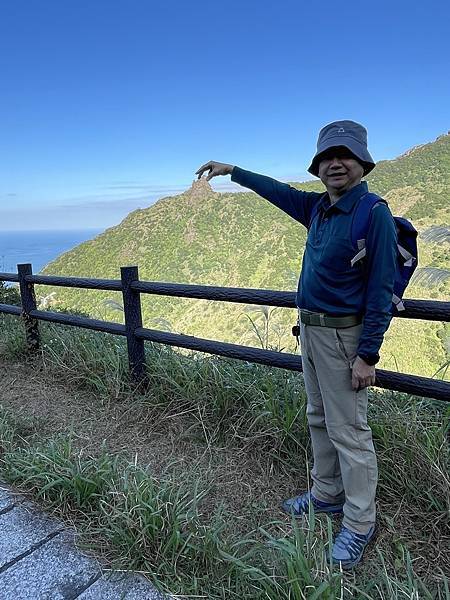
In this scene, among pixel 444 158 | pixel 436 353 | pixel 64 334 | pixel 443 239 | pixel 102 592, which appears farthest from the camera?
pixel 444 158

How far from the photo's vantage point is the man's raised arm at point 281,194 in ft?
6.99

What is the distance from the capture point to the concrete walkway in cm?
172

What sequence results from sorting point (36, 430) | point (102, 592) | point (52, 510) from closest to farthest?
point (102, 592), point (52, 510), point (36, 430)

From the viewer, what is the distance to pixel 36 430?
9.87ft

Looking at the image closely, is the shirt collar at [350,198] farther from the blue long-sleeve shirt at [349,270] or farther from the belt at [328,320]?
the belt at [328,320]

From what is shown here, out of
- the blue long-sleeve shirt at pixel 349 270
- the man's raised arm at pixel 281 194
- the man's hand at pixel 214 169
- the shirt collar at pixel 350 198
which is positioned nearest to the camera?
the blue long-sleeve shirt at pixel 349 270

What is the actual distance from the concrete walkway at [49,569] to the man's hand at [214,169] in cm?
180

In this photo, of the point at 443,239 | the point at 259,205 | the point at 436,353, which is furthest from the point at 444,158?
the point at 443,239

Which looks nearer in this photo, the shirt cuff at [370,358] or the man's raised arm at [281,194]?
the shirt cuff at [370,358]

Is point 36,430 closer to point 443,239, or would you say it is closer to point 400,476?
point 400,476

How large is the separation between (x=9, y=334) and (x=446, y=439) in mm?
3911

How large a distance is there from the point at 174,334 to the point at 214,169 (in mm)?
1241

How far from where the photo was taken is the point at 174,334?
10.6 ft

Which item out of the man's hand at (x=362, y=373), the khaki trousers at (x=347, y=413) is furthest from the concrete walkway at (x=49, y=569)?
the man's hand at (x=362, y=373)
